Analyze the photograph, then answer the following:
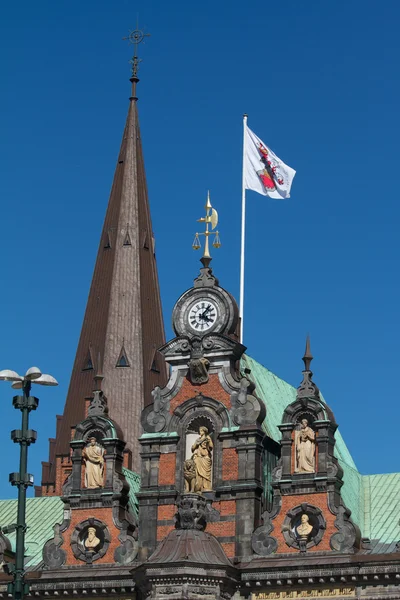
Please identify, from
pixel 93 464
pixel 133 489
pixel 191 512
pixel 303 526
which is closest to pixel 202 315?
pixel 93 464

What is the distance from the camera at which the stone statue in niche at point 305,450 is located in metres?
59.3

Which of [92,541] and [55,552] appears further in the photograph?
[55,552]

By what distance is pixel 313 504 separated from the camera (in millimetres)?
58688

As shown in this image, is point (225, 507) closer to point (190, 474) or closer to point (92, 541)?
point (190, 474)

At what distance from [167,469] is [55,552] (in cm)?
558

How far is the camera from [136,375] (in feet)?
303

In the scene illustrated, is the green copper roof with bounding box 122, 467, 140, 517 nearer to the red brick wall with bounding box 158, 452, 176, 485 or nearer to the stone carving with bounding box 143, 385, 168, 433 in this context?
the red brick wall with bounding box 158, 452, 176, 485

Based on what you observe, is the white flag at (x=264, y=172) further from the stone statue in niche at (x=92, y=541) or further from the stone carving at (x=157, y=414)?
the stone statue in niche at (x=92, y=541)

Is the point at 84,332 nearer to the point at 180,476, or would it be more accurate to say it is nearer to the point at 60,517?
the point at 60,517

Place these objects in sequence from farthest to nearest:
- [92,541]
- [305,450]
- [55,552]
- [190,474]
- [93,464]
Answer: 1. [93,464]
2. [55,552]
3. [92,541]
4. [190,474]
5. [305,450]

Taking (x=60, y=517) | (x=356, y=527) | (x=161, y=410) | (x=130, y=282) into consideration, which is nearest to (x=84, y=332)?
(x=130, y=282)

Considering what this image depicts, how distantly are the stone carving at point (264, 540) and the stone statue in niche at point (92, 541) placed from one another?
21.7 feet

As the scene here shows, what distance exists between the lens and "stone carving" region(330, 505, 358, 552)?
189 ft

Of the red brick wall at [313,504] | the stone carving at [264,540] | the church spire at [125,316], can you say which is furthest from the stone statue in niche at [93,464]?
the church spire at [125,316]
